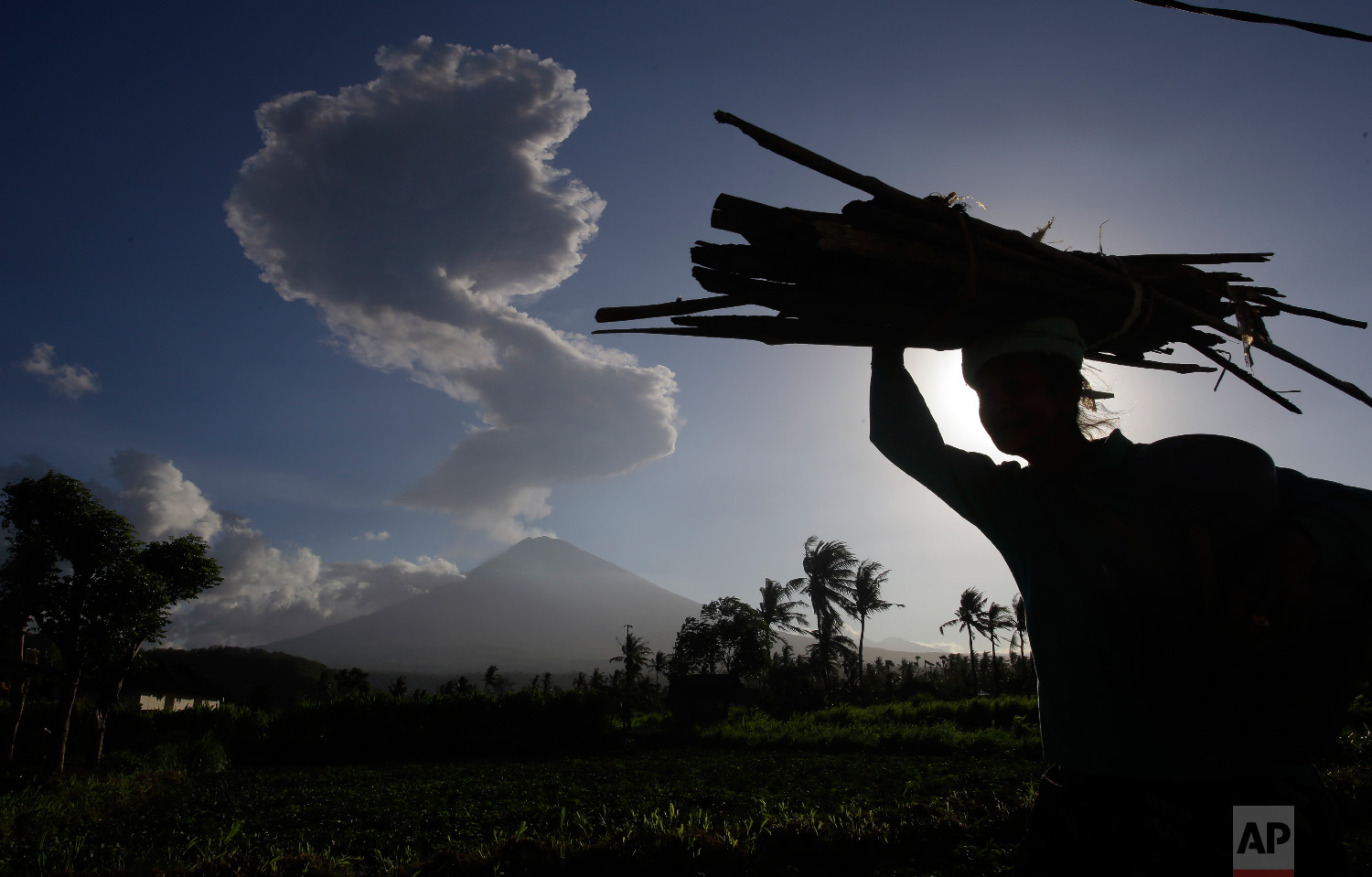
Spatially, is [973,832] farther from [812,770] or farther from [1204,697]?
[812,770]

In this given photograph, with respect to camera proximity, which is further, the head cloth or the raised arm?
the raised arm

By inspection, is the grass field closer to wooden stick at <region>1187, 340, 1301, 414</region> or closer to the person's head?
wooden stick at <region>1187, 340, 1301, 414</region>

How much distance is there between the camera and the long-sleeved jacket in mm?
1128

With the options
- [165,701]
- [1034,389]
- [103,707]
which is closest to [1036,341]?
[1034,389]

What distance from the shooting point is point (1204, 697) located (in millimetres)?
1183

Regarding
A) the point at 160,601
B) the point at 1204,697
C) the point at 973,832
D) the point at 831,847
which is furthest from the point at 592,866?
the point at 160,601

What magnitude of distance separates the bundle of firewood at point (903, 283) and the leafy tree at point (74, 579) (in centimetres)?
1842

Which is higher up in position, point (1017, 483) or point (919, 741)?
point (1017, 483)

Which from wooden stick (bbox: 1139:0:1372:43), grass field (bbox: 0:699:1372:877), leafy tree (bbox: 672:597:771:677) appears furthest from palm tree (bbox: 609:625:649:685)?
wooden stick (bbox: 1139:0:1372:43)

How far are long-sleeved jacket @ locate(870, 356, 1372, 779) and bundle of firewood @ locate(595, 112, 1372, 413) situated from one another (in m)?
0.50

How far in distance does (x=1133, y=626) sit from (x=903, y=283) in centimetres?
103

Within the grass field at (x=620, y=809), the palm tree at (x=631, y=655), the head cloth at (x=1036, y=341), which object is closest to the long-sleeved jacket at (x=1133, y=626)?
the head cloth at (x=1036, y=341)

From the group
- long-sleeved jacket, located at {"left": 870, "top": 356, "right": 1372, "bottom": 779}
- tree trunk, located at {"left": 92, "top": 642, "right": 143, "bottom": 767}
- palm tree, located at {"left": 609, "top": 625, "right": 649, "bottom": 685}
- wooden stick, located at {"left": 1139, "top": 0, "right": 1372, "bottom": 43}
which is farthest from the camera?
palm tree, located at {"left": 609, "top": 625, "right": 649, "bottom": 685}

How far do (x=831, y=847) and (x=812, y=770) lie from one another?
1316 cm
